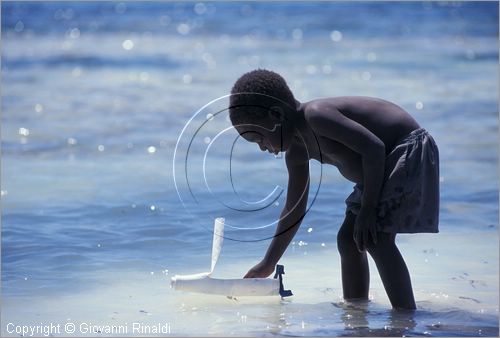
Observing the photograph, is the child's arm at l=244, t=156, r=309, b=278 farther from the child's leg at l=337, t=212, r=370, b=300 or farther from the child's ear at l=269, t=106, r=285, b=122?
the child's ear at l=269, t=106, r=285, b=122

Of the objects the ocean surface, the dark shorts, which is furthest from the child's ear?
the ocean surface

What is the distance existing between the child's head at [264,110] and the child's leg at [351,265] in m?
0.51

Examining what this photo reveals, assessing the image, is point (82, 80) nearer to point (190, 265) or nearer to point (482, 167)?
point (482, 167)

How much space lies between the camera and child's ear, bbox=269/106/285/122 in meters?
4.11

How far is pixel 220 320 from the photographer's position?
431 cm

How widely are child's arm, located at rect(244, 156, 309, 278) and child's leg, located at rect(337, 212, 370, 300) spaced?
0.23 meters

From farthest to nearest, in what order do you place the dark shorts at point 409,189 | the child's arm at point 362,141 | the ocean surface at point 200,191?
the ocean surface at point 200,191 < the dark shorts at point 409,189 < the child's arm at point 362,141

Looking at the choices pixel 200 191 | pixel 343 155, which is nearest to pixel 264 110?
pixel 343 155

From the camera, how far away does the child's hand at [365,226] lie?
4133mm

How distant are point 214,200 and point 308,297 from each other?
1721 mm

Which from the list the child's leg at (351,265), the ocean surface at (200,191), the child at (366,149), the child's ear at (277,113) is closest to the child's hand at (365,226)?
the child at (366,149)

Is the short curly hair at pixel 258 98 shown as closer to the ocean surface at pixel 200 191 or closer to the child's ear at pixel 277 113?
the child's ear at pixel 277 113

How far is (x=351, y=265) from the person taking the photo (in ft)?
14.6

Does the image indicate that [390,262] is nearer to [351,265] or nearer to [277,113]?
[351,265]
